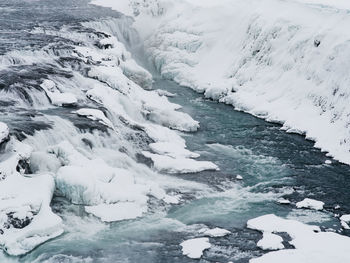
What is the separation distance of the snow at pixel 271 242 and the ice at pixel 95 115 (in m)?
8.64

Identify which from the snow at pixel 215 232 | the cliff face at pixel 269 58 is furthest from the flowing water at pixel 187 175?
the cliff face at pixel 269 58

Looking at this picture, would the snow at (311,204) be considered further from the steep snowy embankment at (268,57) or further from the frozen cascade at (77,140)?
the steep snowy embankment at (268,57)

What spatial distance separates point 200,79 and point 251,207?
63.3 ft

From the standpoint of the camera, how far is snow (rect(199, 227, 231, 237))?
541 inches

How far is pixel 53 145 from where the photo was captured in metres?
16.7

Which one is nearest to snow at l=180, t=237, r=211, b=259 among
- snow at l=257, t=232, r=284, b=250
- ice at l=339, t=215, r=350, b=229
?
snow at l=257, t=232, r=284, b=250

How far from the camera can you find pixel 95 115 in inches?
781

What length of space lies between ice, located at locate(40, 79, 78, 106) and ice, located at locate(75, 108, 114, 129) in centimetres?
105

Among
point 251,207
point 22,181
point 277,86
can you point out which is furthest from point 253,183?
point 277,86

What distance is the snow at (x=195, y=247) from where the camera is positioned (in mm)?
12641

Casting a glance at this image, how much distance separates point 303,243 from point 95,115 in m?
10.3

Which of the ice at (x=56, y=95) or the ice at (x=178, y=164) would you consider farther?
the ice at (x=56, y=95)

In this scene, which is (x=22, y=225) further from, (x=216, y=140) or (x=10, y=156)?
(x=216, y=140)

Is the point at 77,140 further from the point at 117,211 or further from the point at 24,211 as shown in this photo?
the point at 24,211
